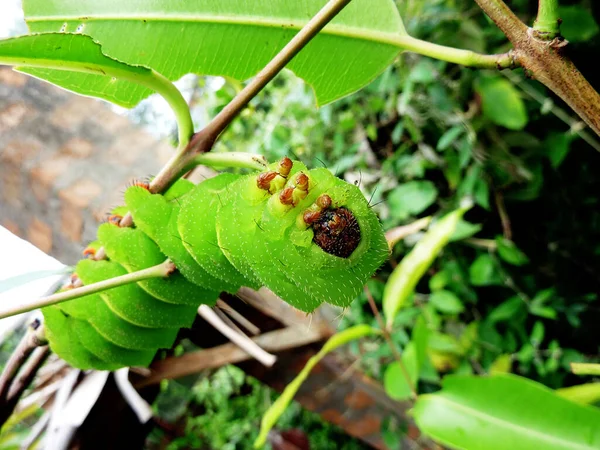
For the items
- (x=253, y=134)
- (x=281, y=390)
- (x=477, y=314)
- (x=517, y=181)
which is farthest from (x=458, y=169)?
(x=253, y=134)

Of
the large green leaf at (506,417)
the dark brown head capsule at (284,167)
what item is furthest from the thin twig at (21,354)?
the large green leaf at (506,417)

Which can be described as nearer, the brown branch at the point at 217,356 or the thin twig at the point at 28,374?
the thin twig at the point at 28,374

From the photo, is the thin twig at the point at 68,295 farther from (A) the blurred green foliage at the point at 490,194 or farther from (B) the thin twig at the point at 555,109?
(B) the thin twig at the point at 555,109

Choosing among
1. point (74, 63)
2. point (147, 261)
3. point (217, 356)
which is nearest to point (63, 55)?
point (74, 63)

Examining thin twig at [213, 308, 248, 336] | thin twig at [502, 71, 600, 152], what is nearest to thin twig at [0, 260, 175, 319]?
thin twig at [213, 308, 248, 336]

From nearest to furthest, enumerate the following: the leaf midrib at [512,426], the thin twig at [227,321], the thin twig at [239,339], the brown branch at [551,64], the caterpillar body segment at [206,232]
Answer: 1. the brown branch at [551,64]
2. the caterpillar body segment at [206,232]
3. the leaf midrib at [512,426]
4. the thin twig at [239,339]
5. the thin twig at [227,321]

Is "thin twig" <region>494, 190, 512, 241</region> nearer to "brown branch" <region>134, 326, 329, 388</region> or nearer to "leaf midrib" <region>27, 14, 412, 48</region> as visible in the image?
"brown branch" <region>134, 326, 329, 388</region>

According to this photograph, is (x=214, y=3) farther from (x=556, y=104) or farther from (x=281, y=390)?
(x=556, y=104)
